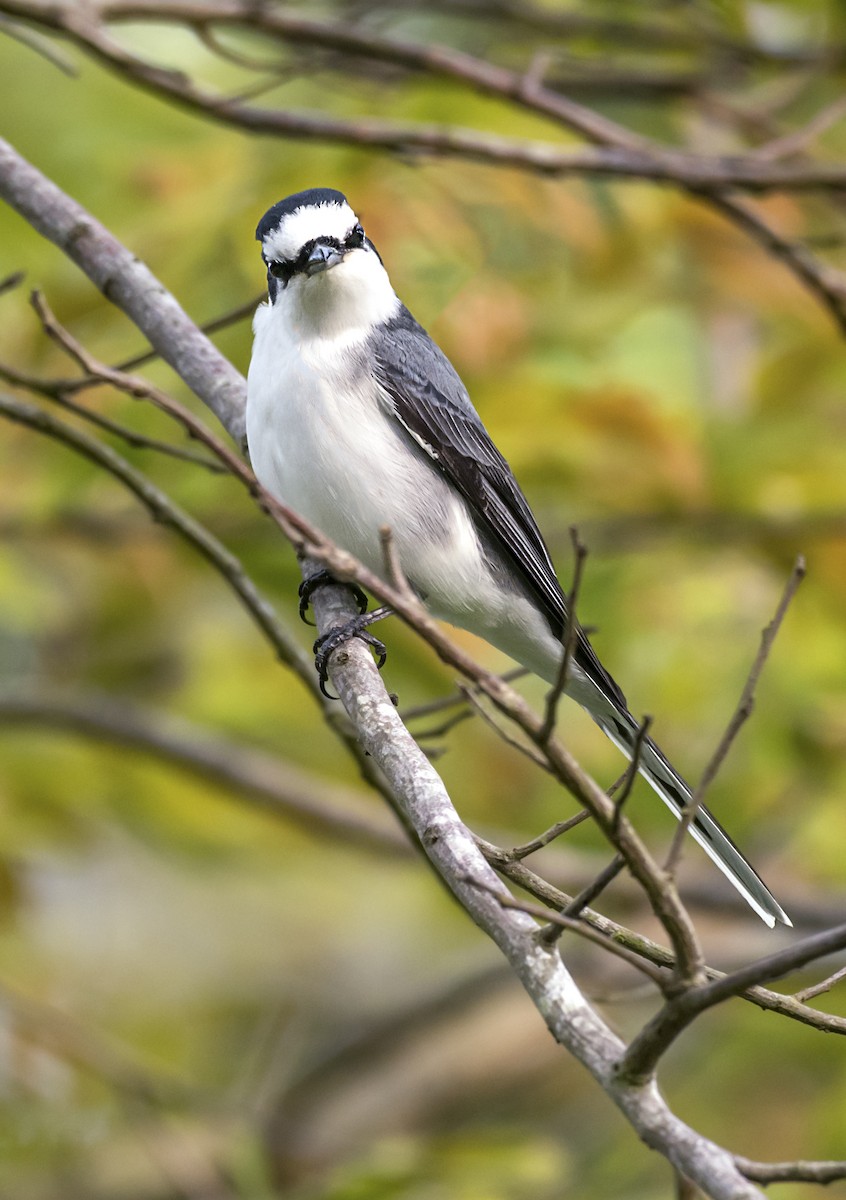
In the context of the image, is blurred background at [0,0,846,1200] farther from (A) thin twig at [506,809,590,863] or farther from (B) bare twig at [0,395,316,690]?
(A) thin twig at [506,809,590,863]

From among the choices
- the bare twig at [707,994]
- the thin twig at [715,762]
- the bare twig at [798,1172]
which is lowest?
the bare twig at [798,1172]

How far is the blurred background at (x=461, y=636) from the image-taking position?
4.16 metres

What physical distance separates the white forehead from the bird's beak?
0.02m

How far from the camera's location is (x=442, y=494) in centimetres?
356

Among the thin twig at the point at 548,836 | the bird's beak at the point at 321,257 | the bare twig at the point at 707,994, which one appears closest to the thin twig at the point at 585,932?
the bare twig at the point at 707,994

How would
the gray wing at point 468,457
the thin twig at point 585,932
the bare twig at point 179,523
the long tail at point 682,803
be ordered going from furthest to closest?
the gray wing at point 468,457, the bare twig at point 179,523, the long tail at point 682,803, the thin twig at point 585,932

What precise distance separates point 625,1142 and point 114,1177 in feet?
6.89

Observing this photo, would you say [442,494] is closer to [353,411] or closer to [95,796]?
[353,411]

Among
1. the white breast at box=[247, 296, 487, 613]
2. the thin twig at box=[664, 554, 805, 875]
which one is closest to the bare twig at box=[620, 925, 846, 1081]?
the thin twig at box=[664, 554, 805, 875]

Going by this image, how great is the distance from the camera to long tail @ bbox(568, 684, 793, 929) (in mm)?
2678

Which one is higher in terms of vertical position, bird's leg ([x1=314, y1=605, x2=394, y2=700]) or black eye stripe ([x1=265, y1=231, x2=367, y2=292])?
black eye stripe ([x1=265, y1=231, x2=367, y2=292])

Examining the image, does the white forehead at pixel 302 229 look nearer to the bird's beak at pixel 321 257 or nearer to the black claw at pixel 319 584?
the bird's beak at pixel 321 257

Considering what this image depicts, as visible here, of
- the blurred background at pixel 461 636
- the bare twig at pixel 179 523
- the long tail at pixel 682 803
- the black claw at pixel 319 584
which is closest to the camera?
the long tail at pixel 682 803

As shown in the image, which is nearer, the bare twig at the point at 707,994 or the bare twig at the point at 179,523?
the bare twig at the point at 707,994
